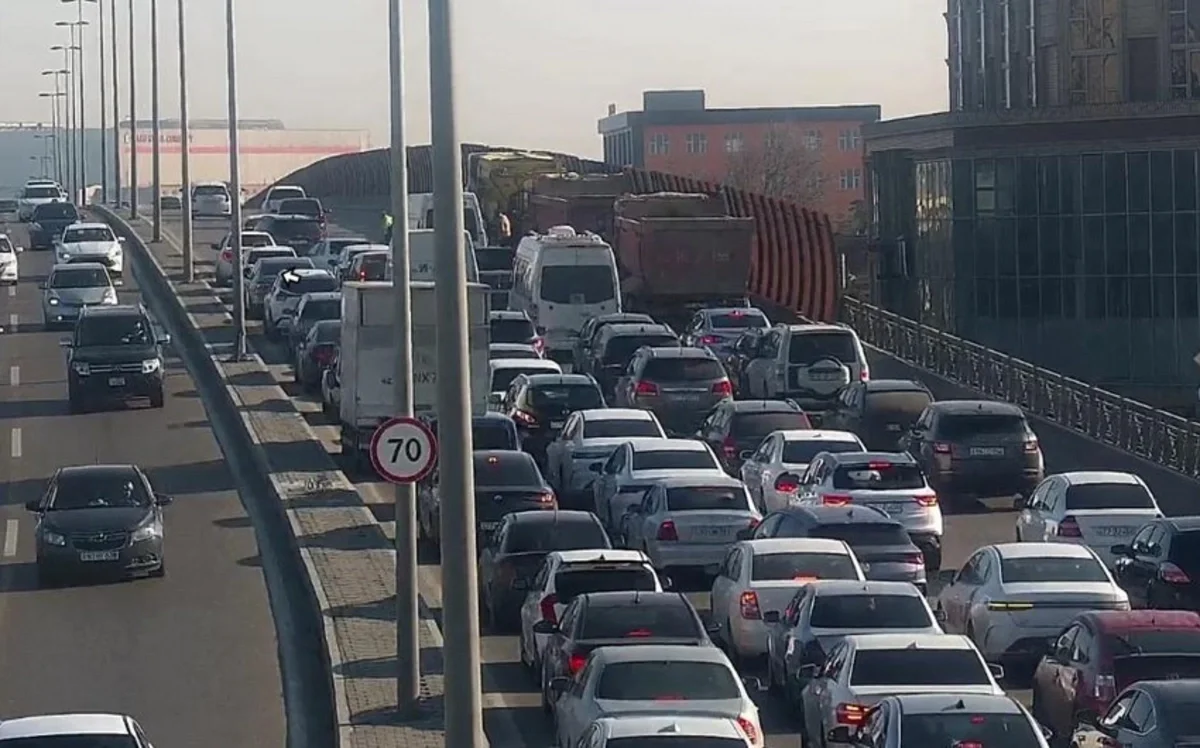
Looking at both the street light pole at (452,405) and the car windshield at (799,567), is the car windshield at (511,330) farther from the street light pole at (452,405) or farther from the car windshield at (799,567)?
the street light pole at (452,405)

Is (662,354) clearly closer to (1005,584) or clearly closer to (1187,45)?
(1005,584)

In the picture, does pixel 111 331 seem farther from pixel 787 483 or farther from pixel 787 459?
pixel 787 483

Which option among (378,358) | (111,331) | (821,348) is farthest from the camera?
(111,331)

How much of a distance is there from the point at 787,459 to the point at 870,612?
425 inches

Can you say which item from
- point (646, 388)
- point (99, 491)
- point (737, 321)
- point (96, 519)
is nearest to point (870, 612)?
point (96, 519)

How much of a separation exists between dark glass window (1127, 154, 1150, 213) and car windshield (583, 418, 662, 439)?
3130 cm

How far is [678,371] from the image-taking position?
37688mm

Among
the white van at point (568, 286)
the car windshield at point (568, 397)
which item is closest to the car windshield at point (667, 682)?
the car windshield at point (568, 397)

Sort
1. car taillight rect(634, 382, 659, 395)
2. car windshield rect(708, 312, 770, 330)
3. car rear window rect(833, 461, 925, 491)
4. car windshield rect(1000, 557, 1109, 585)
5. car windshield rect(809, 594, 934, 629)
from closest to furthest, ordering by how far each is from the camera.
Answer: car windshield rect(809, 594, 934, 629) → car windshield rect(1000, 557, 1109, 585) → car rear window rect(833, 461, 925, 491) → car taillight rect(634, 382, 659, 395) → car windshield rect(708, 312, 770, 330)

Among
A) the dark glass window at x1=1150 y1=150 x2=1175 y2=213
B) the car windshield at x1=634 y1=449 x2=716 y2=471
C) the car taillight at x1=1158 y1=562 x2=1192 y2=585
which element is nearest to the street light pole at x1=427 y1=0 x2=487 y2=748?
the car taillight at x1=1158 y1=562 x2=1192 y2=585

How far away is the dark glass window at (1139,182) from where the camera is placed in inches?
2359

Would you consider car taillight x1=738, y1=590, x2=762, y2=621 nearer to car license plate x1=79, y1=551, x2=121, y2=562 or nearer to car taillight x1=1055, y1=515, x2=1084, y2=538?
car taillight x1=1055, y1=515, x2=1084, y2=538

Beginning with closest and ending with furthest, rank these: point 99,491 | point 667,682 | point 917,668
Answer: point 667,682 → point 917,668 → point 99,491

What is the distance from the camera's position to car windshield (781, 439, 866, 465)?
29.8 meters
